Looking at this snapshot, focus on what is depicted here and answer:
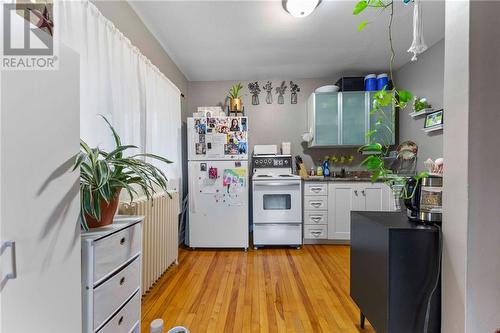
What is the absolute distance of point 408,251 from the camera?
1006 mm

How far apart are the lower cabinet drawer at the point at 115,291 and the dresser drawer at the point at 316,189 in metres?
2.29

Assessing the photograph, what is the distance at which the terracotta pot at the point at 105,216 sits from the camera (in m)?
1.03

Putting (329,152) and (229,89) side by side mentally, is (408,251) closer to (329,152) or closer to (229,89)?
(329,152)

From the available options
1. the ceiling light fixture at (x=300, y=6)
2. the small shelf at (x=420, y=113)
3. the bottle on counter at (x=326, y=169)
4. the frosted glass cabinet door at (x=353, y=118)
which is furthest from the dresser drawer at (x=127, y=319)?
the small shelf at (x=420, y=113)

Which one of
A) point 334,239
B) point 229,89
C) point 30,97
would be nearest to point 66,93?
point 30,97

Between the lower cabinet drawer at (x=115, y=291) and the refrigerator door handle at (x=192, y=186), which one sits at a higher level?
the refrigerator door handle at (x=192, y=186)

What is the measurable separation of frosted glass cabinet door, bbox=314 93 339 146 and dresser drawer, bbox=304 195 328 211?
2.64ft

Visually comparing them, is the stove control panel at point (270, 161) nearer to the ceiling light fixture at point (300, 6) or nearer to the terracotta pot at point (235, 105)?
the terracotta pot at point (235, 105)

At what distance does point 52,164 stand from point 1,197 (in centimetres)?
18

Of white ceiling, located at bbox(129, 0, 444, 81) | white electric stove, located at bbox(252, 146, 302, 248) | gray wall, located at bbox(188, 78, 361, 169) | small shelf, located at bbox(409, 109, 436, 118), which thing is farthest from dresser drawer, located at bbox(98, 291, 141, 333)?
small shelf, located at bbox(409, 109, 436, 118)

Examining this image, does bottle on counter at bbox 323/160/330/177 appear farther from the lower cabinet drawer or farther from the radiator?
the lower cabinet drawer

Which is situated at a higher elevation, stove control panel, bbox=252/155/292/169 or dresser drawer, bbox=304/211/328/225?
stove control panel, bbox=252/155/292/169

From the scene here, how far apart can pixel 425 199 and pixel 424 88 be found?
2.39m

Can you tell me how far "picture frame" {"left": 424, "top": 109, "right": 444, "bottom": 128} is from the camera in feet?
7.84
